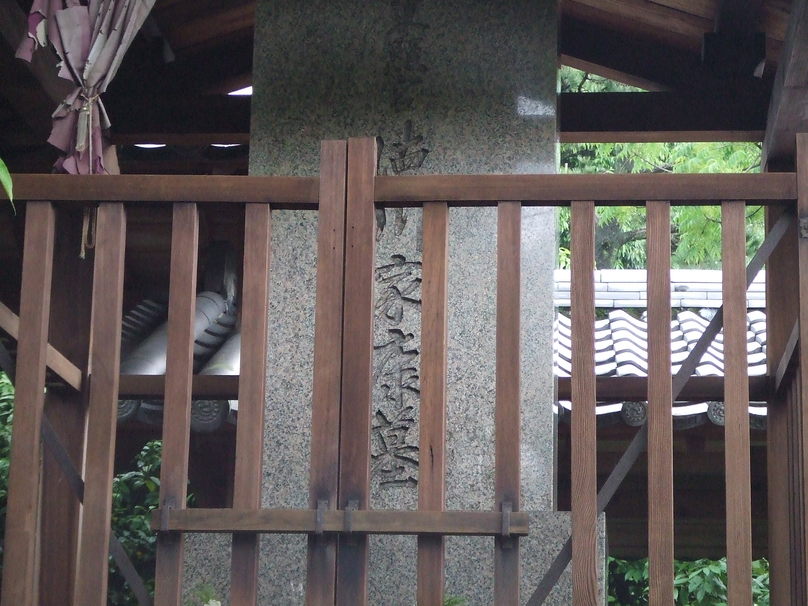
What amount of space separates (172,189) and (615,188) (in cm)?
153

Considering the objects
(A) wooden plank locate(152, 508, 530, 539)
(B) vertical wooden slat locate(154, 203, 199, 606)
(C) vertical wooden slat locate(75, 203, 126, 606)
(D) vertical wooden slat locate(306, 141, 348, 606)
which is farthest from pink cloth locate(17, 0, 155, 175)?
(A) wooden plank locate(152, 508, 530, 539)

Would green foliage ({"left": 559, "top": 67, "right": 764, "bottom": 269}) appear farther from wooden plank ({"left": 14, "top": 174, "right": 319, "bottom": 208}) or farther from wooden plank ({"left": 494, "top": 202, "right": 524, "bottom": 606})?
wooden plank ({"left": 14, "top": 174, "right": 319, "bottom": 208})

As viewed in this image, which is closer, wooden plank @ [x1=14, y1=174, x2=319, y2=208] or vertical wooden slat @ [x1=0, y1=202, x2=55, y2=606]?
vertical wooden slat @ [x1=0, y1=202, x2=55, y2=606]

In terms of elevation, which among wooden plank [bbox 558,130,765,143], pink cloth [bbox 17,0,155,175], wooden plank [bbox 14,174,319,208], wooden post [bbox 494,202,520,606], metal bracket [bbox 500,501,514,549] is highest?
wooden plank [bbox 558,130,765,143]

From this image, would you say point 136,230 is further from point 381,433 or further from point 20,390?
point 20,390

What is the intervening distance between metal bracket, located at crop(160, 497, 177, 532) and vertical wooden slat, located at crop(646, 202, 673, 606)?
1.57 metres

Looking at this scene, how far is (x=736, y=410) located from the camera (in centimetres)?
404

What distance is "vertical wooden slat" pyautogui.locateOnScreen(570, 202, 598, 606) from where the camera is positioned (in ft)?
13.0

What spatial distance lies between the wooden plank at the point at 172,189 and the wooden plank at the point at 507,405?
0.70m

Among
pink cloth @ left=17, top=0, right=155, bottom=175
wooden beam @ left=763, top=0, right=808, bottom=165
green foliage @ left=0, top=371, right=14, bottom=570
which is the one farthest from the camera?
green foliage @ left=0, top=371, right=14, bottom=570

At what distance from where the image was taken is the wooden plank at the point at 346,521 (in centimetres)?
395

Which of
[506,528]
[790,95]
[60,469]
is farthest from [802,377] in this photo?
[60,469]

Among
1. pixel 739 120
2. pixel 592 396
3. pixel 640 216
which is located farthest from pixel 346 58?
pixel 640 216

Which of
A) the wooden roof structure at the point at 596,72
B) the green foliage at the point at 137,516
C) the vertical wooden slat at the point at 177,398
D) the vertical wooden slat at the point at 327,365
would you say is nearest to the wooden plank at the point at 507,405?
the vertical wooden slat at the point at 327,365
